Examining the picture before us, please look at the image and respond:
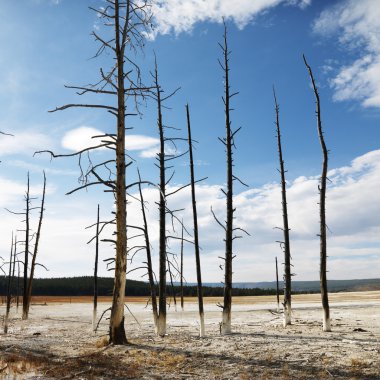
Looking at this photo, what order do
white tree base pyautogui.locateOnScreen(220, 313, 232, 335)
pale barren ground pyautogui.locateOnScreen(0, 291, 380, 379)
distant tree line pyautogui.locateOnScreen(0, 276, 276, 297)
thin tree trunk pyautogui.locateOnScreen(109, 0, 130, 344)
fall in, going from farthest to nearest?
distant tree line pyautogui.locateOnScreen(0, 276, 276, 297) < white tree base pyautogui.locateOnScreen(220, 313, 232, 335) < thin tree trunk pyautogui.locateOnScreen(109, 0, 130, 344) < pale barren ground pyautogui.locateOnScreen(0, 291, 380, 379)

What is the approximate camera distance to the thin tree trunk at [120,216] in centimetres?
1351

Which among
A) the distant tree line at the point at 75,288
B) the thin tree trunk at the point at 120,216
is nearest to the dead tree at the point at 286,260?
the thin tree trunk at the point at 120,216

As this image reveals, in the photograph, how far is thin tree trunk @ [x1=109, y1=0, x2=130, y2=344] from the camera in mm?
13508

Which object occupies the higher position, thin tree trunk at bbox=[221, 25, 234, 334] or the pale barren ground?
thin tree trunk at bbox=[221, 25, 234, 334]

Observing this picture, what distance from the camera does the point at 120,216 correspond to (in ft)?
45.9

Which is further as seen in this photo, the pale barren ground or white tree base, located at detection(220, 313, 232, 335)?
white tree base, located at detection(220, 313, 232, 335)

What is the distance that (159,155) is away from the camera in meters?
17.7

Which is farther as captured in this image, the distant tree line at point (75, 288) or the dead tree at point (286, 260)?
the distant tree line at point (75, 288)

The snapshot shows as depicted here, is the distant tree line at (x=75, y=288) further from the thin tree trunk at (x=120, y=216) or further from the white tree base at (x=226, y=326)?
the thin tree trunk at (x=120, y=216)

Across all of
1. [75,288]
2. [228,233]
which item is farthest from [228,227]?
[75,288]

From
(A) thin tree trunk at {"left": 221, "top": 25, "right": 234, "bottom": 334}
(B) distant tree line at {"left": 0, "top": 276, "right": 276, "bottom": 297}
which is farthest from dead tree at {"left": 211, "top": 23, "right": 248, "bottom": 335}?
(B) distant tree line at {"left": 0, "top": 276, "right": 276, "bottom": 297}

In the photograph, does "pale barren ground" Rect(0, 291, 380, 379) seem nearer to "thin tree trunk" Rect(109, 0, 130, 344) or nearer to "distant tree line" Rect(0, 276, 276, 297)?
"thin tree trunk" Rect(109, 0, 130, 344)

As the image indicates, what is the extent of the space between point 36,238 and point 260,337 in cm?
2201

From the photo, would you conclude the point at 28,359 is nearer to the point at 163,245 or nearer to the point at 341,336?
the point at 163,245
